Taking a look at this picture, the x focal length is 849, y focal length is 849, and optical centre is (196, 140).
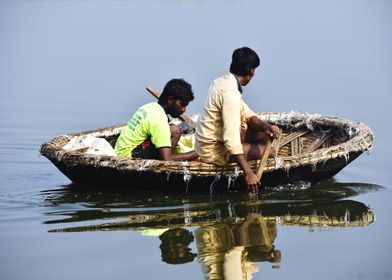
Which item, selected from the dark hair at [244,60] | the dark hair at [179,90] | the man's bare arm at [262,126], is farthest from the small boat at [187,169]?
the dark hair at [244,60]

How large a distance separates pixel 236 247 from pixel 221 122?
3.85 ft

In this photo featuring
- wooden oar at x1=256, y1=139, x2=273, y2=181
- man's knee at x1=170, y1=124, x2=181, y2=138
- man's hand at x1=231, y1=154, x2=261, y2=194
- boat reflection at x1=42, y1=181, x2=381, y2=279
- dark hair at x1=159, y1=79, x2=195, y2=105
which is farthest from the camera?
man's knee at x1=170, y1=124, x2=181, y2=138

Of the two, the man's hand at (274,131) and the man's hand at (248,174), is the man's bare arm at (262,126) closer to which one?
the man's hand at (274,131)

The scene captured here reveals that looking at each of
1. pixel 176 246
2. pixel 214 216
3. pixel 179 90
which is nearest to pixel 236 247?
pixel 176 246

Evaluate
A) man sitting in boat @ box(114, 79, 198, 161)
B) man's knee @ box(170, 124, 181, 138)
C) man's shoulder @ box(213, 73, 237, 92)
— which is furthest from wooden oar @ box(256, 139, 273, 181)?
man's knee @ box(170, 124, 181, 138)

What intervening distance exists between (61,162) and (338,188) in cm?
237

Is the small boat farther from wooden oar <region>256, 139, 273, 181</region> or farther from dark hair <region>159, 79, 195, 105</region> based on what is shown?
dark hair <region>159, 79, 195, 105</region>

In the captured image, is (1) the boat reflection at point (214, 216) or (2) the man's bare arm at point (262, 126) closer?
(1) the boat reflection at point (214, 216)

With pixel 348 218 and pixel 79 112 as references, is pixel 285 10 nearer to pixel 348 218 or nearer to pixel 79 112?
pixel 79 112

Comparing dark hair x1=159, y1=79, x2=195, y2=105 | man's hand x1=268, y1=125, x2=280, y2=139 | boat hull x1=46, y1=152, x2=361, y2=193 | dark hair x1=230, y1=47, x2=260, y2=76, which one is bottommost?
boat hull x1=46, y1=152, x2=361, y2=193

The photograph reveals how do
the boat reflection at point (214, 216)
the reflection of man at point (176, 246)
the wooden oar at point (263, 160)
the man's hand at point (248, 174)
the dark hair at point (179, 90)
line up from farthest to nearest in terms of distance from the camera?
the dark hair at point (179, 90) → the wooden oar at point (263, 160) → the man's hand at point (248, 174) → the boat reflection at point (214, 216) → the reflection of man at point (176, 246)

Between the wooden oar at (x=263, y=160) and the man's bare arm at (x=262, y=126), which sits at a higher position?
the man's bare arm at (x=262, y=126)

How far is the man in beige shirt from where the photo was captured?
6277 mm

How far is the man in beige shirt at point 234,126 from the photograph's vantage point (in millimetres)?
6277
